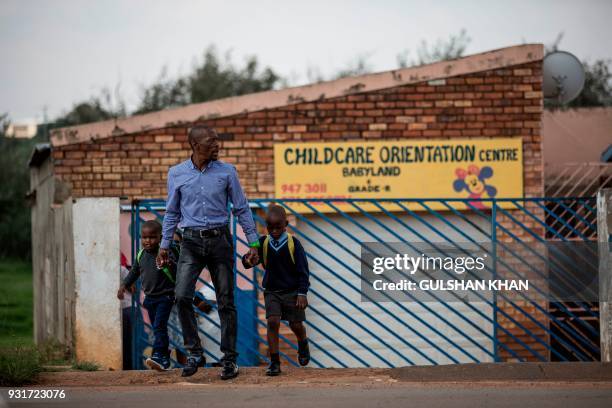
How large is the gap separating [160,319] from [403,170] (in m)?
4.75

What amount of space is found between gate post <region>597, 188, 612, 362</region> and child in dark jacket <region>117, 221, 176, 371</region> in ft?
11.8

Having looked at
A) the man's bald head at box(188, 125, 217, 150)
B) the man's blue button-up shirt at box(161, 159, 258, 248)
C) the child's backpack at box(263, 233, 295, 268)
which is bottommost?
the child's backpack at box(263, 233, 295, 268)

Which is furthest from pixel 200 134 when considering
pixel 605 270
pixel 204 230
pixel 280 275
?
pixel 605 270

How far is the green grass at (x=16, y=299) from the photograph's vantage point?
16.1 metres

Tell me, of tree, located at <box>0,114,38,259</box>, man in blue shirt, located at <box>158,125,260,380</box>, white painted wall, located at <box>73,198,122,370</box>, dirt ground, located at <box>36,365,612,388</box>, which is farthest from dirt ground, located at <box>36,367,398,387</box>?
tree, located at <box>0,114,38,259</box>

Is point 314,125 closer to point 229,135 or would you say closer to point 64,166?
point 229,135

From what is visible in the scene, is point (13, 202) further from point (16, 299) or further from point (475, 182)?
point (475, 182)

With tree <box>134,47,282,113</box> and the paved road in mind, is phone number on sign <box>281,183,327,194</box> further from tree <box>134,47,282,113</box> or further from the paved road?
tree <box>134,47,282,113</box>

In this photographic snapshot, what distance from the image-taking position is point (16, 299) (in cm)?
2052

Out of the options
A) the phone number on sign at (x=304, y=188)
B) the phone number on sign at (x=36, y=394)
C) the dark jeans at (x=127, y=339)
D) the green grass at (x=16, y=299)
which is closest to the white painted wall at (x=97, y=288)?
the dark jeans at (x=127, y=339)

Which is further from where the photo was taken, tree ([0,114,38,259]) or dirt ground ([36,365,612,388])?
tree ([0,114,38,259])

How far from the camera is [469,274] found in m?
7.93

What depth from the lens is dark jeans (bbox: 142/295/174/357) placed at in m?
6.69

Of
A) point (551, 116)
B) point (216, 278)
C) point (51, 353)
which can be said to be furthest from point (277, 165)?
point (551, 116)
